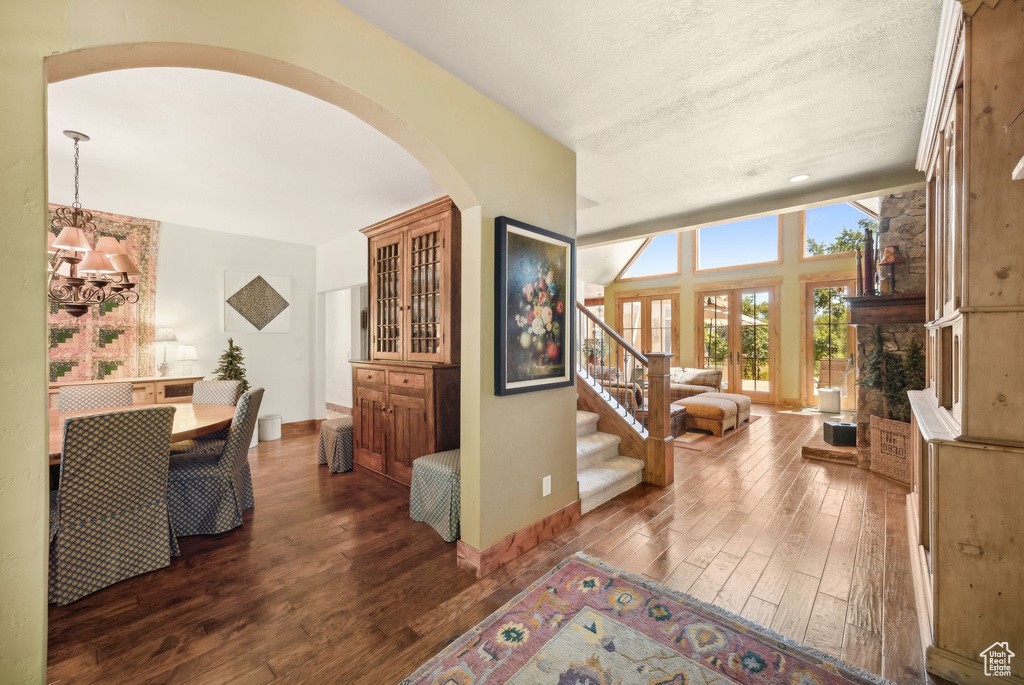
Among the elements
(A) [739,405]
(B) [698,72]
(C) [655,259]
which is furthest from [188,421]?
(C) [655,259]

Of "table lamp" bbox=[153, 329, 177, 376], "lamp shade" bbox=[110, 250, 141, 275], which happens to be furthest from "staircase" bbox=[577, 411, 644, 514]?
"table lamp" bbox=[153, 329, 177, 376]

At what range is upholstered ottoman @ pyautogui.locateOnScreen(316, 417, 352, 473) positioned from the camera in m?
4.16

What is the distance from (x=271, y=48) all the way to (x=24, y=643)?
6.29ft

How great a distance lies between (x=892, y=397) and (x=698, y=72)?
3.66 metres

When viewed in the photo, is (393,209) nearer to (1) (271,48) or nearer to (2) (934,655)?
(1) (271,48)

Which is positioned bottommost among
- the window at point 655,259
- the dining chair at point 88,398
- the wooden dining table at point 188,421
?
the wooden dining table at point 188,421

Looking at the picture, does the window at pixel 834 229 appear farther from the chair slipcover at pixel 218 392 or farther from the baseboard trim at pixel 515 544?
the chair slipcover at pixel 218 392

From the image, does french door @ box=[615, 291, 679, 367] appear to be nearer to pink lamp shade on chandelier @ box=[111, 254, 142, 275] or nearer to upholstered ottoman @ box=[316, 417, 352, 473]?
upholstered ottoman @ box=[316, 417, 352, 473]

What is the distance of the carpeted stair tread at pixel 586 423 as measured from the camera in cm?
400

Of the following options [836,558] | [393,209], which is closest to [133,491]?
[393,209]

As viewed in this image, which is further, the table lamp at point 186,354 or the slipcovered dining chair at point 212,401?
the table lamp at point 186,354

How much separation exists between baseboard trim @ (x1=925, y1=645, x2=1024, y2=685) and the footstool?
217 centimetres

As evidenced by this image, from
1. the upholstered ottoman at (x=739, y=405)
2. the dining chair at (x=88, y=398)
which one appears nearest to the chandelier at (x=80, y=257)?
the dining chair at (x=88, y=398)

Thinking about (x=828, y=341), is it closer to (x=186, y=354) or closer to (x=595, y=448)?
(x=595, y=448)
